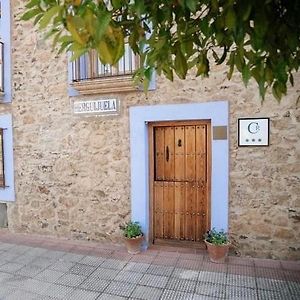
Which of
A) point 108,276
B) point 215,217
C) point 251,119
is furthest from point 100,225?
point 251,119

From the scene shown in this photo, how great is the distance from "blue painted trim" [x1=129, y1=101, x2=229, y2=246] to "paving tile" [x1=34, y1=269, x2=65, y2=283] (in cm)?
138

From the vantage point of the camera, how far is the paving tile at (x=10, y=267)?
4.05 m

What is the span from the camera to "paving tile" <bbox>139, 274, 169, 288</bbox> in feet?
11.7

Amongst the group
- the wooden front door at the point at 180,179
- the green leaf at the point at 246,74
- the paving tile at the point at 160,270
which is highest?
the green leaf at the point at 246,74

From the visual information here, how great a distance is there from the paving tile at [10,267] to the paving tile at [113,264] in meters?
1.18

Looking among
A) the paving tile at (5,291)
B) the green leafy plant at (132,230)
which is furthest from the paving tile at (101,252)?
the paving tile at (5,291)

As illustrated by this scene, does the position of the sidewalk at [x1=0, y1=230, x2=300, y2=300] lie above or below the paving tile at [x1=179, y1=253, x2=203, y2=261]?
below

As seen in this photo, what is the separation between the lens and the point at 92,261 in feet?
14.0

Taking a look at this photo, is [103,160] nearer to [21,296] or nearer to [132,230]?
[132,230]

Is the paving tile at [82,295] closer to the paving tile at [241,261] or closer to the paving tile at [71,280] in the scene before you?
the paving tile at [71,280]

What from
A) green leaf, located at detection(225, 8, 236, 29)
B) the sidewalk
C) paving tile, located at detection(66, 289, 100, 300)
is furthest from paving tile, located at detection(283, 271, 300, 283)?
green leaf, located at detection(225, 8, 236, 29)

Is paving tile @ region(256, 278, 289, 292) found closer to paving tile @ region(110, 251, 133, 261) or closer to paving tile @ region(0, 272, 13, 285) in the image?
paving tile @ region(110, 251, 133, 261)

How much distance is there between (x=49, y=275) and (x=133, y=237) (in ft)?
4.18

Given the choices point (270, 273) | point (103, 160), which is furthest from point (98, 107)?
point (270, 273)
